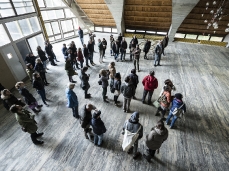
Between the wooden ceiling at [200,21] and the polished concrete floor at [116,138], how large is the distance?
19.7 feet

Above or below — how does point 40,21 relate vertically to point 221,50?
above

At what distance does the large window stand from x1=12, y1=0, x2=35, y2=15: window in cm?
41

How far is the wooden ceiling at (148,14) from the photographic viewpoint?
32.2 feet

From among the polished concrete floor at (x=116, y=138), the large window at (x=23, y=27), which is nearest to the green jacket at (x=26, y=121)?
the polished concrete floor at (x=116, y=138)

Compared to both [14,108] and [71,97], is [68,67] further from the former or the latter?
[14,108]

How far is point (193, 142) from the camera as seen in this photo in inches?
155

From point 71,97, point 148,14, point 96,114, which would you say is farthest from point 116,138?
point 148,14

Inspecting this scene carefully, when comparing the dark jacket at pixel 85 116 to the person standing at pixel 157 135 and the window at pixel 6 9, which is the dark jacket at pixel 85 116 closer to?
the person standing at pixel 157 135

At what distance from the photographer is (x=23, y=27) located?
22.6 feet

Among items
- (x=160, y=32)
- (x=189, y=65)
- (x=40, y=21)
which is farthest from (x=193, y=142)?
(x=160, y=32)

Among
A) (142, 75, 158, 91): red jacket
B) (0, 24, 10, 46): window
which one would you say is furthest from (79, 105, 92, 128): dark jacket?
(0, 24, 10, 46): window

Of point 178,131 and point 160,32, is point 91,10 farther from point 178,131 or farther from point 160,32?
point 178,131

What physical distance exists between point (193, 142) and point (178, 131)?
487 millimetres

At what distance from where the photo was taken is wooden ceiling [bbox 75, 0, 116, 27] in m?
11.2
